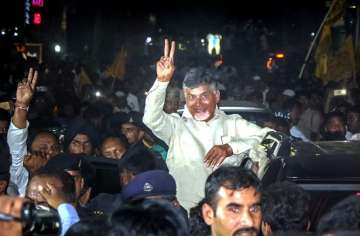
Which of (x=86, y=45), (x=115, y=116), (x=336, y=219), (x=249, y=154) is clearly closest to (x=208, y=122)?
(x=249, y=154)

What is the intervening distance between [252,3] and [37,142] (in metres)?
59.0

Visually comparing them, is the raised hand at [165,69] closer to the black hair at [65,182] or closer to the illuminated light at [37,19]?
the black hair at [65,182]

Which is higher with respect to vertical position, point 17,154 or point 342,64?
point 342,64

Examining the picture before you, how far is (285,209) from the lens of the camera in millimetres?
4727

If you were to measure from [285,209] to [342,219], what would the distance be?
92cm

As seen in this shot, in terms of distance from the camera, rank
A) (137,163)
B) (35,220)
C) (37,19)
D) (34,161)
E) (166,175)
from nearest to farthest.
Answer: (35,220)
(166,175)
(137,163)
(34,161)
(37,19)

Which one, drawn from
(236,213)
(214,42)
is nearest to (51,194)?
(236,213)

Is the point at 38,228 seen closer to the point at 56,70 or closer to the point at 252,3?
the point at 56,70

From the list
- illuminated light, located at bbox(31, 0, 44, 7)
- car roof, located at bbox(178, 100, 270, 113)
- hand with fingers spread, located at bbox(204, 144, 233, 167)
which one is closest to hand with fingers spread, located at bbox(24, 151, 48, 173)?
hand with fingers spread, located at bbox(204, 144, 233, 167)

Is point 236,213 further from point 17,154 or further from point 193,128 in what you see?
point 17,154

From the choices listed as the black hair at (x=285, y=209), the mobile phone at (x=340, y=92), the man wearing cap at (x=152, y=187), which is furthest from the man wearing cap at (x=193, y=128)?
the mobile phone at (x=340, y=92)

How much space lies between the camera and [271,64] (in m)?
35.4

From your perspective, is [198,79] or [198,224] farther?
[198,79]

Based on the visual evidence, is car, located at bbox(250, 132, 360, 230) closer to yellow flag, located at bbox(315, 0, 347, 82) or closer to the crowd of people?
the crowd of people
